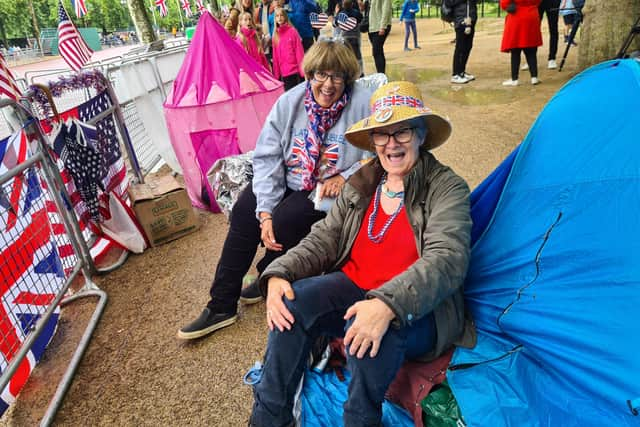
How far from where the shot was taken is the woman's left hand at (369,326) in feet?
4.61

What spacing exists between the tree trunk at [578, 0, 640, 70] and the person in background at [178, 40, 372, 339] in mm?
4294

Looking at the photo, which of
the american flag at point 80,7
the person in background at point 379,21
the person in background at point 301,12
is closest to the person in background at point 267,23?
the person in background at point 301,12

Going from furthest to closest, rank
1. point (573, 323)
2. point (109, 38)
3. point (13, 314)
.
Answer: point (109, 38)
point (13, 314)
point (573, 323)

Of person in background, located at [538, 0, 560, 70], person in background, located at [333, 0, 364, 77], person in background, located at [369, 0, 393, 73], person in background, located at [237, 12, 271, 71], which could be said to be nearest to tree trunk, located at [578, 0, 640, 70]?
person in background, located at [538, 0, 560, 70]

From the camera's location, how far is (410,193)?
1.70m

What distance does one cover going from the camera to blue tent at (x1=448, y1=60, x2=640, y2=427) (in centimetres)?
131

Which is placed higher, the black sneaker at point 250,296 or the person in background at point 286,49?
the person in background at point 286,49

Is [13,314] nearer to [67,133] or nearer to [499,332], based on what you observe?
[67,133]

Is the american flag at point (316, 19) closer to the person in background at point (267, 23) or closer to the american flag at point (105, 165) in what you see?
the person in background at point (267, 23)

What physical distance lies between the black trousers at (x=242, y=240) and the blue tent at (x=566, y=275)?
102 centimetres

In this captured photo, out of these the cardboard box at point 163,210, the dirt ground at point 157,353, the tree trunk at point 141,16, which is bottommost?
the dirt ground at point 157,353

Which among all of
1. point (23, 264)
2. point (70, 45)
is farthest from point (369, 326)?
point (70, 45)

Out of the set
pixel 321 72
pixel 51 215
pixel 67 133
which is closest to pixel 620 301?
pixel 321 72

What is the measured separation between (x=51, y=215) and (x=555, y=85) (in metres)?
6.97
